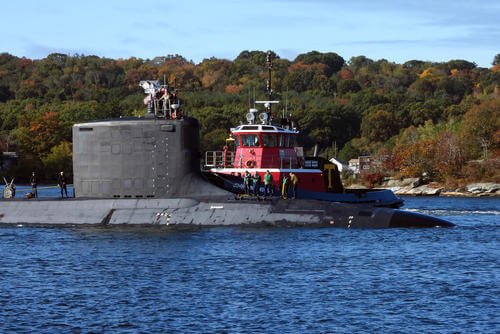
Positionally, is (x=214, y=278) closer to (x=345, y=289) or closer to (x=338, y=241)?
(x=345, y=289)

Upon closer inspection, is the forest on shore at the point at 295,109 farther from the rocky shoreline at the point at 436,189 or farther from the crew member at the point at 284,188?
the crew member at the point at 284,188

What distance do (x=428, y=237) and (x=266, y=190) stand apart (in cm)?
811

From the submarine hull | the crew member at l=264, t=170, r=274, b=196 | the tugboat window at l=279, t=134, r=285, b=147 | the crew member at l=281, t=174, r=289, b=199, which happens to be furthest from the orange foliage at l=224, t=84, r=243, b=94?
the submarine hull

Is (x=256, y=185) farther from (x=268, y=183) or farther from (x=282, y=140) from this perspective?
(x=282, y=140)

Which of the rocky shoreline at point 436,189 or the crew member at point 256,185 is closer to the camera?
the crew member at point 256,185

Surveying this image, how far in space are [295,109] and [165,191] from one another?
94.5 metres

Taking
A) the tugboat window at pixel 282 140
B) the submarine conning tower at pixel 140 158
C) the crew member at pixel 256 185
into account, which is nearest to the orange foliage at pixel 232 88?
the tugboat window at pixel 282 140

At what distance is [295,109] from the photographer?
133375mm

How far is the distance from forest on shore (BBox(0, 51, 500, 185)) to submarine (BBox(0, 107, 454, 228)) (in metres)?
45.6

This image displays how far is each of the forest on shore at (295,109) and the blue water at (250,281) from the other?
5025 cm

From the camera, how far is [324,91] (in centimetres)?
16750

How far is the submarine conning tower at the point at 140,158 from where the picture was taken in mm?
39406

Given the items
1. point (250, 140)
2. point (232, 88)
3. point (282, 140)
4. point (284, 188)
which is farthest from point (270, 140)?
point (232, 88)

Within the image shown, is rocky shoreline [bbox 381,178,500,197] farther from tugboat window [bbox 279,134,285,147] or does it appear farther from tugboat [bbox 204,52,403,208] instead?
A: tugboat window [bbox 279,134,285,147]
